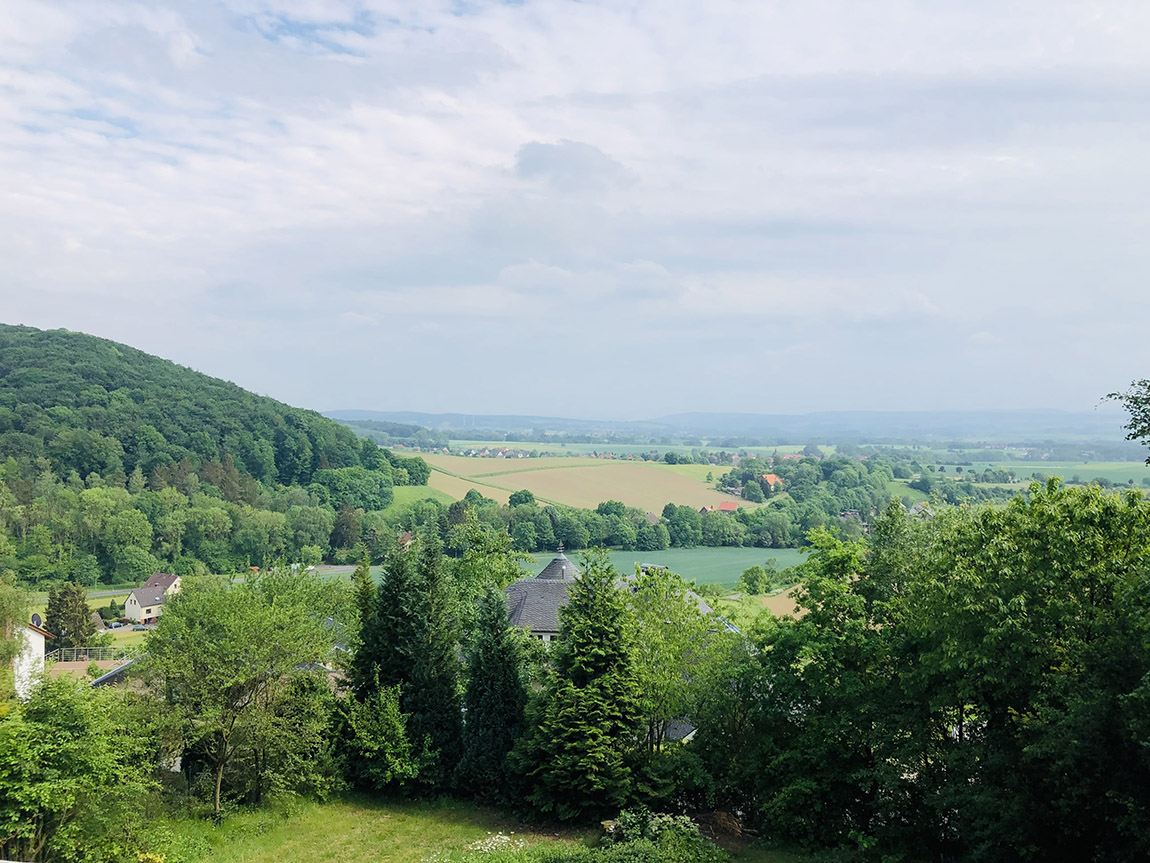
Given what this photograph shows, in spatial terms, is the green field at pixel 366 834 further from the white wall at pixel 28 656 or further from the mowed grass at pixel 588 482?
the mowed grass at pixel 588 482

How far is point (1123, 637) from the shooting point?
1275 centimetres

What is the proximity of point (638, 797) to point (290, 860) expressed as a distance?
7.50 meters

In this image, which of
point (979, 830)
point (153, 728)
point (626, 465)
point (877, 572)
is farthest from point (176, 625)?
point (626, 465)

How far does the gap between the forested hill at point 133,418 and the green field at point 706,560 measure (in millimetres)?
50058

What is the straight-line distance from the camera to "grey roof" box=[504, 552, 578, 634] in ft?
104

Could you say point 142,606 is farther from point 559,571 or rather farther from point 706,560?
point 706,560

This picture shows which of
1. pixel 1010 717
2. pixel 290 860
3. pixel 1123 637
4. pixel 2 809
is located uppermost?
pixel 1123 637

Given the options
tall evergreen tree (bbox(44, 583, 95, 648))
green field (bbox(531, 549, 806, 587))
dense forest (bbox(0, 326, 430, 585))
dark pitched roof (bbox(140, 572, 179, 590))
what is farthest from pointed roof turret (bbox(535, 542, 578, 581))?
dark pitched roof (bbox(140, 572, 179, 590))

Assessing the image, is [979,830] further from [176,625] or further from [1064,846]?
[176,625]

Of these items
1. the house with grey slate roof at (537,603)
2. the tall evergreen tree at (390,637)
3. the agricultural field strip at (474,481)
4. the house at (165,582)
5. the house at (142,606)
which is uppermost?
the tall evergreen tree at (390,637)

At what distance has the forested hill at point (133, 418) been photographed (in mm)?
101500

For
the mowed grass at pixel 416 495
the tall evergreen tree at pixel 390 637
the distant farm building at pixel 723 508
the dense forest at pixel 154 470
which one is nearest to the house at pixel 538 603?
the tall evergreen tree at pixel 390 637

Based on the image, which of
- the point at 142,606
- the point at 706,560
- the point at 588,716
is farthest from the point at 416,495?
the point at 588,716

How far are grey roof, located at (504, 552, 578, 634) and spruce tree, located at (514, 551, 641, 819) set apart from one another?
11186mm
